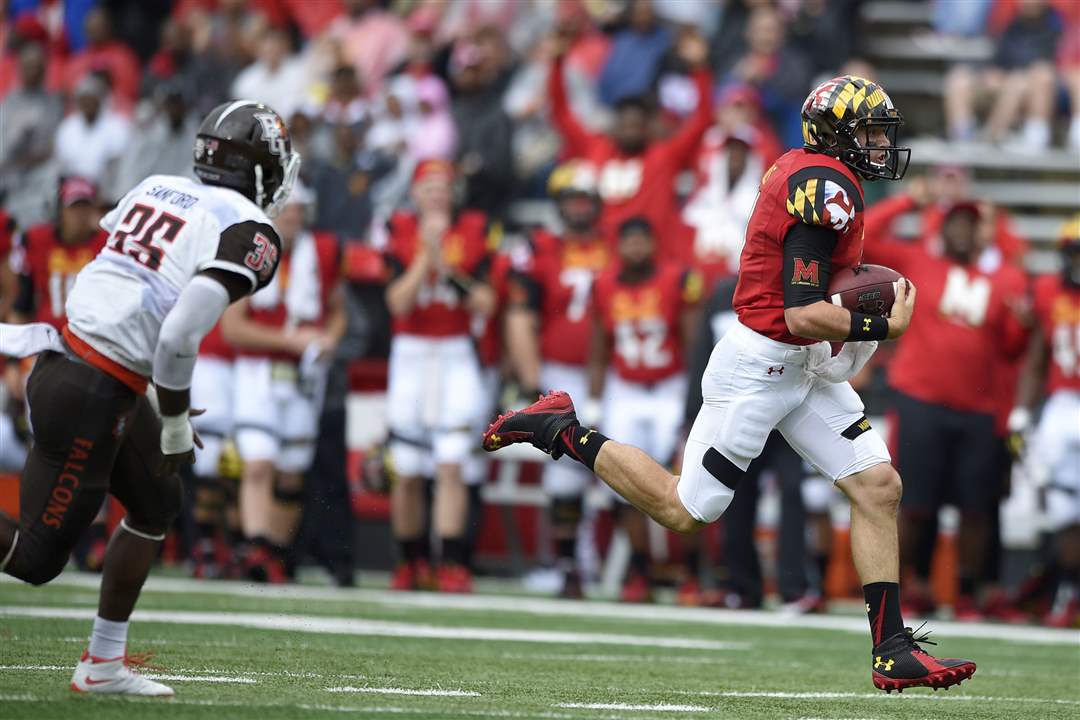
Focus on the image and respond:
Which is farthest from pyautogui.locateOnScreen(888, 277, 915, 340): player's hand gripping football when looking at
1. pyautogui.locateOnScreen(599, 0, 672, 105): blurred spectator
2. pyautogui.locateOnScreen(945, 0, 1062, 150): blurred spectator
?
pyautogui.locateOnScreen(945, 0, 1062, 150): blurred spectator

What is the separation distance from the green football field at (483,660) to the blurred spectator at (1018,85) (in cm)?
583

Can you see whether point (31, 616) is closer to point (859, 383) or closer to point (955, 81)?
point (859, 383)

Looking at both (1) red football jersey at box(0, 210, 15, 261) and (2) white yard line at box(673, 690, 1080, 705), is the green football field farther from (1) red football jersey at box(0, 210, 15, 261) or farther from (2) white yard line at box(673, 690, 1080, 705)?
(1) red football jersey at box(0, 210, 15, 261)

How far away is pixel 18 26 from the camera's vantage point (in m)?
16.5

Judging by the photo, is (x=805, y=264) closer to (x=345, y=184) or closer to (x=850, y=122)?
(x=850, y=122)

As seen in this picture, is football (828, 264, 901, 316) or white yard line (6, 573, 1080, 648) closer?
football (828, 264, 901, 316)

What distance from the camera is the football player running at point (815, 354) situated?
5656mm

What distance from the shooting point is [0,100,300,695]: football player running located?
500 cm

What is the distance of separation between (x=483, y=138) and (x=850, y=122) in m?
7.75

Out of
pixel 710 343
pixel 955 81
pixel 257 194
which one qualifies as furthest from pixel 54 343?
pixel 955 81

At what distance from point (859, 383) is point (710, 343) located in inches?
54.7

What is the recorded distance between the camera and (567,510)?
1067 centimetres

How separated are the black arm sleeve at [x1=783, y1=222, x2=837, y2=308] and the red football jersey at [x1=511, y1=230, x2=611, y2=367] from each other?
201 inches

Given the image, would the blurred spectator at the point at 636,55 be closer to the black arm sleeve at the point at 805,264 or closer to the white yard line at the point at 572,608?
the white yard line at the point at 572,608
